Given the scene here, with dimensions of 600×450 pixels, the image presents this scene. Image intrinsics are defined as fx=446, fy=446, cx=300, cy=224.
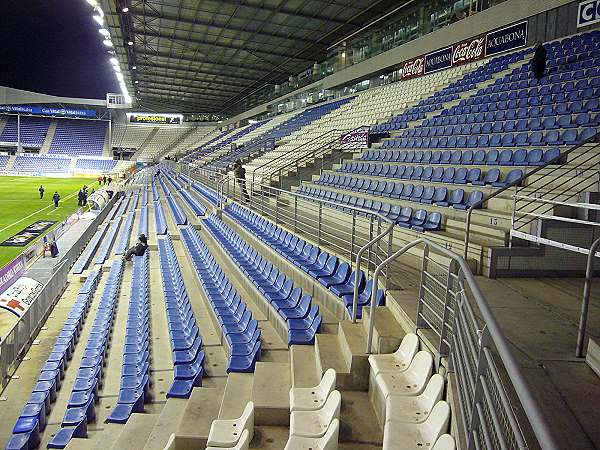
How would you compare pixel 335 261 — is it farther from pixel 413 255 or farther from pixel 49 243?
pixel 49 243

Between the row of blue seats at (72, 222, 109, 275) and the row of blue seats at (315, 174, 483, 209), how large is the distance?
8.06 m

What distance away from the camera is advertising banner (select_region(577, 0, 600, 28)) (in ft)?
35.7

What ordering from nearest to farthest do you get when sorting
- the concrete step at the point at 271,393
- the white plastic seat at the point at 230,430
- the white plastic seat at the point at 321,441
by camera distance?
the white plastic seat at the point at 321,441 < the white plastic seat at the point at 230,430 < the concrete step at the point at 271,393

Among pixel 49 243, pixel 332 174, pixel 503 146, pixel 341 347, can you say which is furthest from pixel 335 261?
pixel 49 243

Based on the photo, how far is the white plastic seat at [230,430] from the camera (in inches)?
126

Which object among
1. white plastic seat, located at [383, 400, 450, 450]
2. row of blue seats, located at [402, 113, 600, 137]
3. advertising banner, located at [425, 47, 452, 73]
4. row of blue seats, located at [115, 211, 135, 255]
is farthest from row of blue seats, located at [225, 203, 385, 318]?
advertising banner, located at [425, 47, 452, 73]

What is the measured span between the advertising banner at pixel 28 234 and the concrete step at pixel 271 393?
17895mm

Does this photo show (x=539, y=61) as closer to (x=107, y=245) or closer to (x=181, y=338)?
(x=181, y=338)

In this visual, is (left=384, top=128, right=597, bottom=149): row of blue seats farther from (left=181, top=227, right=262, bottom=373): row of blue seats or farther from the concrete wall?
the concrete wall

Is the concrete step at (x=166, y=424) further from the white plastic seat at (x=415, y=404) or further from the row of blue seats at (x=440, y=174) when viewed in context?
the row of blue seats at (x=440, y=174)

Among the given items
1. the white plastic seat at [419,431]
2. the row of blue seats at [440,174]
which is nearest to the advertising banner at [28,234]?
the row of blue seats at [440,174]

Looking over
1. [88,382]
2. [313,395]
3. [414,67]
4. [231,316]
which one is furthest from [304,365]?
[414,67]

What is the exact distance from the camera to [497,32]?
14.4 m

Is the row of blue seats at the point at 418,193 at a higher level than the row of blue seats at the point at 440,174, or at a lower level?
lower
